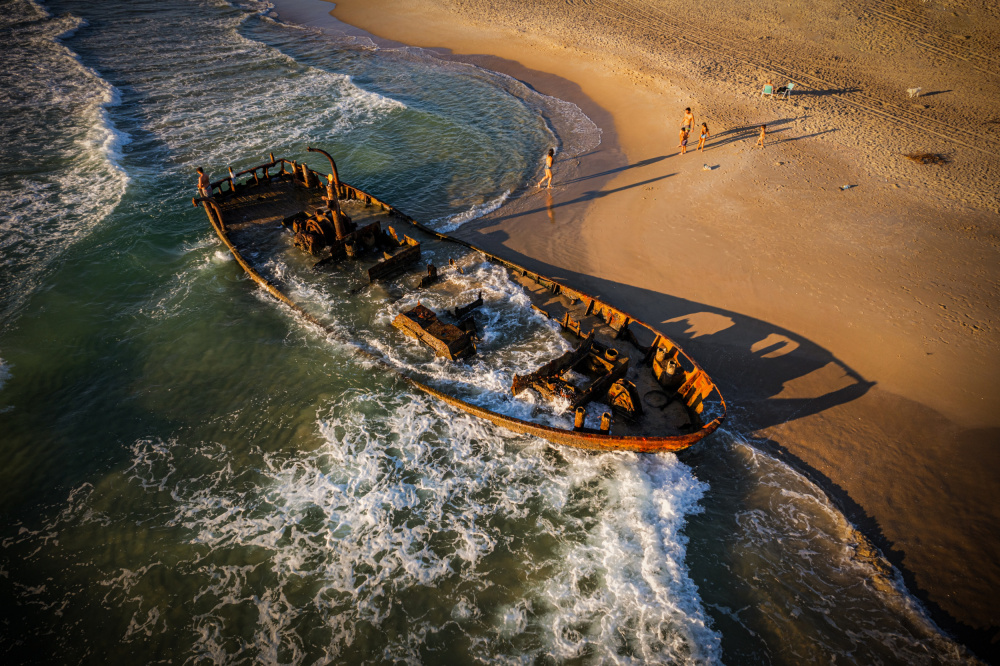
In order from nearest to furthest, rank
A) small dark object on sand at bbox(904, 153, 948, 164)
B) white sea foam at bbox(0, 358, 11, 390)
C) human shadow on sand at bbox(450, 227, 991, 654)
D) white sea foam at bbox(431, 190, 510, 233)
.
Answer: human shadow on sand at bbox(450, 227, 991, 654)
white sea foam at bbox(0, 358, 11, 390)
white sea foam at bbox(431, 190, 510, 233)
small dark object on sand at bbox(904, 153, 948, 164)

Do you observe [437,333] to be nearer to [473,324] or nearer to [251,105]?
[473,324]

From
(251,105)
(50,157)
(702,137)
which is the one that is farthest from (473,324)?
(251,105)

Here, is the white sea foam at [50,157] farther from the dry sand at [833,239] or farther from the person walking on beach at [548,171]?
the person walking on beach at [548,171]

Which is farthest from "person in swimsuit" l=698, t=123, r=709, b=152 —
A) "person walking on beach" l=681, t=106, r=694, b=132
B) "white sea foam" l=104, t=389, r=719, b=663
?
"white sea foam" l=104, t=389, r=719, b=663

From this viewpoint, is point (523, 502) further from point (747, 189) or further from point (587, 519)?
point (747, 189)

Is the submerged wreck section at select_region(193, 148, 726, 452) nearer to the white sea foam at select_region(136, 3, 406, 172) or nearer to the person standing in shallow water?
the person standing in shallow water

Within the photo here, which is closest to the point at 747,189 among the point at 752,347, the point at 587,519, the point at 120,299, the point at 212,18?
the point at 752,347
